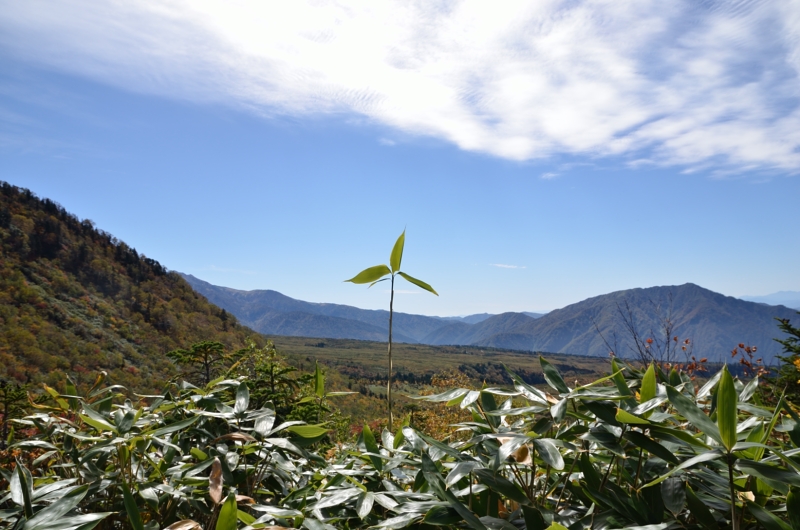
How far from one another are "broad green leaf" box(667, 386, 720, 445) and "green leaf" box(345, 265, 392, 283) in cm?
71

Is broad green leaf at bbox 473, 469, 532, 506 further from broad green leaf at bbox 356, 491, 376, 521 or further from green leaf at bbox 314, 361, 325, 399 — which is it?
green leaf at bbox 314, 361, 325, 399

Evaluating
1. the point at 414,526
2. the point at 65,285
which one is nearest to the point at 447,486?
the point at 414,526

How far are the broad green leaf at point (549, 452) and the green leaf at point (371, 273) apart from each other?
23.4 inches

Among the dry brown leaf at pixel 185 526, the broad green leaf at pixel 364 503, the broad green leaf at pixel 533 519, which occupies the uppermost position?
the broad green leaf at pixel 533 519

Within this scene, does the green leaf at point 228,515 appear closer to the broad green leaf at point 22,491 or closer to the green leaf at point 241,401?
the broad green leaf at point 22,491

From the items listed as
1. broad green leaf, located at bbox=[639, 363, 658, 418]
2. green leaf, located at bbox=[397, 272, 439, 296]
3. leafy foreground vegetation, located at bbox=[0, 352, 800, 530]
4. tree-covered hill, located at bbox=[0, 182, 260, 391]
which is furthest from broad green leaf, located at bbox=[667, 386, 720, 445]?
tree-covered hill, located at bbox=[0, 182, 260, 391]

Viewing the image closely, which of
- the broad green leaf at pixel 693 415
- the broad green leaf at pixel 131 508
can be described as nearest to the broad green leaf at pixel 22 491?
the broad green leaf at pixel 131 508

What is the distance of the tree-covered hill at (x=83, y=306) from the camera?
28.1 m

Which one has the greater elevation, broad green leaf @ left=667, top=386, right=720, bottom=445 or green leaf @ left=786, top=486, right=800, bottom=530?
broad green leaf @ left=667, top=386, right=720, bottom=445

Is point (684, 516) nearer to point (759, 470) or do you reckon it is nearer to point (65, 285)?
point (759, 470)

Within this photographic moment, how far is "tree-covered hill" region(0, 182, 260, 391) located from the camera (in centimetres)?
2811

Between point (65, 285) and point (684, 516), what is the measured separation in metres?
49.2

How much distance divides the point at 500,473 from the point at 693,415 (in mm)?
409

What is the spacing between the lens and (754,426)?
85 cm
